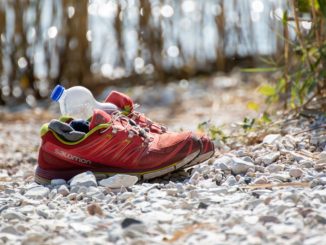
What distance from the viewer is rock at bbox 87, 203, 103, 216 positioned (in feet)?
6.25

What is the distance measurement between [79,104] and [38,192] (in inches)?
16.0

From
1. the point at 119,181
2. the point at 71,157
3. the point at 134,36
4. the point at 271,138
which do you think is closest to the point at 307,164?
the point at 271,138

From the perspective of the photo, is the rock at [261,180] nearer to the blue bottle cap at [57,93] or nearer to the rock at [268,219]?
the rock at [268,219]

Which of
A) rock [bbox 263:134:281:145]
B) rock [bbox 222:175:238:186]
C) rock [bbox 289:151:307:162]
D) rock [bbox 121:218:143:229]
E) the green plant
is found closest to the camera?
rock [bbox 121:218:143:229]

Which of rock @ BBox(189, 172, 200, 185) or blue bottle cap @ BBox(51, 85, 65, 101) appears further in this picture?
blue bottle cap @ BBox(51, 85, 65, 101)

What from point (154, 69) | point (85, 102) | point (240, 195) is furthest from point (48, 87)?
point (240, 195)

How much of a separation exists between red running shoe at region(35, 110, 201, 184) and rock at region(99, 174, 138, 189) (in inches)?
3.5

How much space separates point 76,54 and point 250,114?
1.83 metres

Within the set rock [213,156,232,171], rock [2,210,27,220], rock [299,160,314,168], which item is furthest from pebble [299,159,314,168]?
rock [2,210,27,220]

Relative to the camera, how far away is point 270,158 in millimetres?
2449

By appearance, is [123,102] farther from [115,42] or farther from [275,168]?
[115,42]

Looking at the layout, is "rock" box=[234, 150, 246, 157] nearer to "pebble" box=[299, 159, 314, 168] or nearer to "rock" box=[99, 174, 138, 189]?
"pebble" box=[299, 159, 314, 168]

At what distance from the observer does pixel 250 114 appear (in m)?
4.30

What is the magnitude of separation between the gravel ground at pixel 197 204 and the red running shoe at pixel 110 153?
0.16 feet
